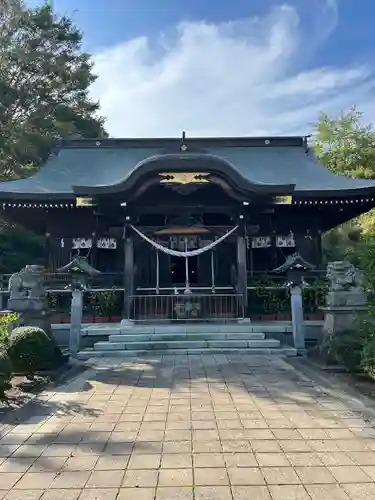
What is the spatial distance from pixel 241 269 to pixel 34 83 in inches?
662

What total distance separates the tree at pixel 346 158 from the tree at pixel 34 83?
15.8 meters

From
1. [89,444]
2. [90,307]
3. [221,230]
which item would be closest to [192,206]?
[221,230]

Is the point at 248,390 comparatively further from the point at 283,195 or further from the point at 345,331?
the point at 283,195

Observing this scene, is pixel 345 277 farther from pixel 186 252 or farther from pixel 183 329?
pixel 186 252

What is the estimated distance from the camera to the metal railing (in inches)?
487

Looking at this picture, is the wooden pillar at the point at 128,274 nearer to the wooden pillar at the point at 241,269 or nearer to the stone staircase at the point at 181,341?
the stone staircase at the point at 181,341

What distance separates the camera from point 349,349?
7.25 m

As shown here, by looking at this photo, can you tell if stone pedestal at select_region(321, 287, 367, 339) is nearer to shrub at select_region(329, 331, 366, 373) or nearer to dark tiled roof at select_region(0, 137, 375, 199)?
shrub at select_region(329, 331, 366, 373)

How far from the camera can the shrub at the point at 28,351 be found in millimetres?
6848

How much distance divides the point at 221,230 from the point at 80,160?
8.41 meters

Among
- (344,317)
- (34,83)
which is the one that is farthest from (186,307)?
(34,83)

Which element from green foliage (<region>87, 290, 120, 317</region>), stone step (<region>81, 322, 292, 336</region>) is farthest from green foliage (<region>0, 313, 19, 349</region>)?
green foliage (<region>87, 290, 120, 317</region>)

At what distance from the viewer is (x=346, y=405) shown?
525 centimetres

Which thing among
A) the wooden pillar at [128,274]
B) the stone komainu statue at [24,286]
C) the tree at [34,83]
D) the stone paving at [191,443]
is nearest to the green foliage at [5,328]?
the stone paving at [191,443]
